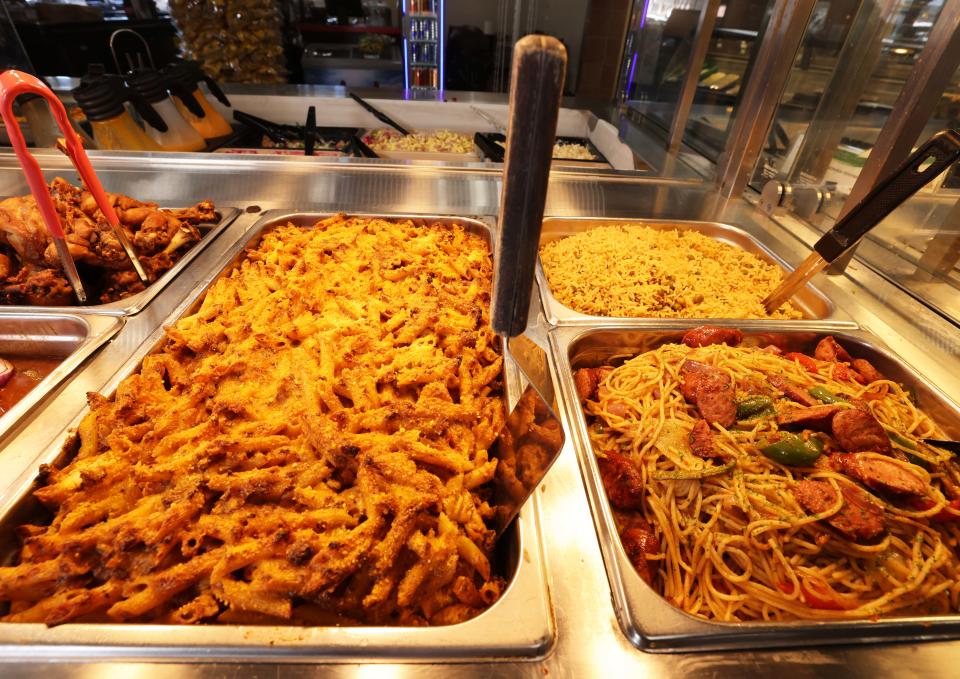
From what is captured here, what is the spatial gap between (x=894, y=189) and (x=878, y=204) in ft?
0.29

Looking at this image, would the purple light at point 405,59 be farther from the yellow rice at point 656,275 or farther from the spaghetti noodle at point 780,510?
the spaghetti noodle at point 780,510

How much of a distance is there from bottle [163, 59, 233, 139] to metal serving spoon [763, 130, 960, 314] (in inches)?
174

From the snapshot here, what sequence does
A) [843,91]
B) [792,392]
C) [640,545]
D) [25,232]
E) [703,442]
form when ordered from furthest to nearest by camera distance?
1. [843,91]
2. [25,232]
3. [792,392]
4. [703,442]
5. [640,545]

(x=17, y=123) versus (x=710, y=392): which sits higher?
(x=17, y=123)

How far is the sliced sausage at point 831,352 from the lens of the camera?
1.99 meters

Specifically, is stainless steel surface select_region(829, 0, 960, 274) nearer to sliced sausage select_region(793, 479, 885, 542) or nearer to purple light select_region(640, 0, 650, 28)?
sliced sausage select_region(793, 479, 885, 542)

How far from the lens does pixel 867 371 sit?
1.92m

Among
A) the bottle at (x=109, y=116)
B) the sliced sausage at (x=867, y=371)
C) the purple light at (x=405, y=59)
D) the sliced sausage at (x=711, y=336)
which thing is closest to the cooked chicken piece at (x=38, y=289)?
the bottle at (x=109, y=116)

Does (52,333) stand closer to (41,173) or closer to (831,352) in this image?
(41,173)

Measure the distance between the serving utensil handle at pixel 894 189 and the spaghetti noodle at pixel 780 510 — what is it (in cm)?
65

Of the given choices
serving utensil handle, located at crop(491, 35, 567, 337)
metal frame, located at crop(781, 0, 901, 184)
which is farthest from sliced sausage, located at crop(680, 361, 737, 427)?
metal frame, located at crop(781, 0, 901, 184)

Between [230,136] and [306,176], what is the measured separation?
1809 mm

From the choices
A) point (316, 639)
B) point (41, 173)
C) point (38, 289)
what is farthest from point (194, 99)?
point (316, 639)

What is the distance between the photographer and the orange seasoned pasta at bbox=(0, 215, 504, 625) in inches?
40.9
